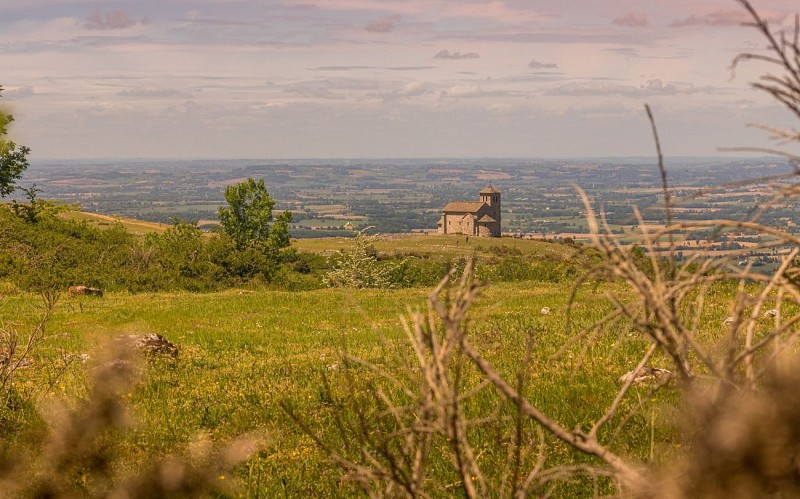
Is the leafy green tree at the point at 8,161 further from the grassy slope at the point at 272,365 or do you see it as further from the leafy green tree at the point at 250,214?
the grassy slope at the point at 272,365

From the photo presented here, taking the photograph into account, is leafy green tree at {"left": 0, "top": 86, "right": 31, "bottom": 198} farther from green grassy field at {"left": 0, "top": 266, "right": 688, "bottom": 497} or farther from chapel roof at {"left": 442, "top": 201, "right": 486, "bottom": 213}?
chapel roof at {"left": 442, "top": 201, "right": 486, "bottom": 213}

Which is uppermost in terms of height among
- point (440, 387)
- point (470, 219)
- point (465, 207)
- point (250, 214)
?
point (440, 387)

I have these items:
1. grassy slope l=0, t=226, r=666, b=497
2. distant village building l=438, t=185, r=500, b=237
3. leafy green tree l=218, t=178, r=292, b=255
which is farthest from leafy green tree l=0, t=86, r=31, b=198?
distant village building l=438, t=185, r=500, b=237

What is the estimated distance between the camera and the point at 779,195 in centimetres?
237

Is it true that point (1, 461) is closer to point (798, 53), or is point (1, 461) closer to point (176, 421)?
point (798, 53)

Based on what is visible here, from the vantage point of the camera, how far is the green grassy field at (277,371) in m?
7.35

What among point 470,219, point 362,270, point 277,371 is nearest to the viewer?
point 277,371

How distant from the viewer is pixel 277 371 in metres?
12.1

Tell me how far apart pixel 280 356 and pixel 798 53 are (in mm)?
12206

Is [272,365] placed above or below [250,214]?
above

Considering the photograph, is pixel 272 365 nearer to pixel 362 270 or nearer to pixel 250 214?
pixel 362 270

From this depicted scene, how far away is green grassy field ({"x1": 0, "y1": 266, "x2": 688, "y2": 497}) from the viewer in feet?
24.1

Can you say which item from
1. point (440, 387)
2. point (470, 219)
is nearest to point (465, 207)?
point (470, 219)

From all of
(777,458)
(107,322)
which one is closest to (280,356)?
(107,322)
